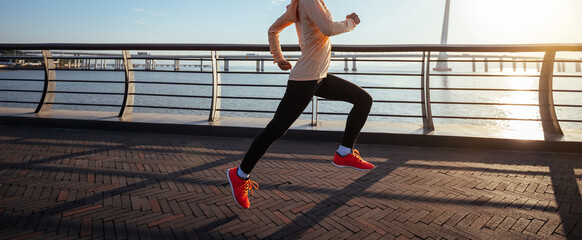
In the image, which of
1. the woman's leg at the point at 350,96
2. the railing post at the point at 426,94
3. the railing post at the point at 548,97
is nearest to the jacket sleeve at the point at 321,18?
the woman's leg at the point at 350,96

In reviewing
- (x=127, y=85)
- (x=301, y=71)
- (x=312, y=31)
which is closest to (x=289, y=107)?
(x=301, y=71)

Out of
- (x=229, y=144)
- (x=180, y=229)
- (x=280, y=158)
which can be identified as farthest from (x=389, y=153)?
(x=180, y=229)

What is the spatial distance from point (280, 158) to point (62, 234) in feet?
7.12

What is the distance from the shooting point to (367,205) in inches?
101

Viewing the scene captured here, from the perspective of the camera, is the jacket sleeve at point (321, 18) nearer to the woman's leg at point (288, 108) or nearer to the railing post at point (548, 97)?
the woman's leg at point (288, 108)

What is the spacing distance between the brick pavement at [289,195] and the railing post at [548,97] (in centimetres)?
54

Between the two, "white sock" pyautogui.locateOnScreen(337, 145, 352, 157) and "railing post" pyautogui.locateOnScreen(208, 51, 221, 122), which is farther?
"railing post" pyautogui.locateOnScreen(208, 51, 221, 122)

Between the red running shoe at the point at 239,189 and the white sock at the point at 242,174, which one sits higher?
the white sock at the point at 242,174

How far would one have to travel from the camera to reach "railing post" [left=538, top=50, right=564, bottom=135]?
4.39 meters

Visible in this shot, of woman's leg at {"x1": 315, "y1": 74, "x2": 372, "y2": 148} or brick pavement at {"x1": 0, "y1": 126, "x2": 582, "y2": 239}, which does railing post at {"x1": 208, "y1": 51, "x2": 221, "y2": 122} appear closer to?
brick pavement at {"x1": 0, "y1": 126, "x2": 582, "y2": 239}

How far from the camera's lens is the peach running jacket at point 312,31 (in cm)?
241

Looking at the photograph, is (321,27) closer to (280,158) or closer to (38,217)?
(280,158)

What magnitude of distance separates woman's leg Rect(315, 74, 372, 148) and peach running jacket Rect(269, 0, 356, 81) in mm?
151

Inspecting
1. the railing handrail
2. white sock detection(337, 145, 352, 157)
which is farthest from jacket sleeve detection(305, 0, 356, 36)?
the railing handrail
